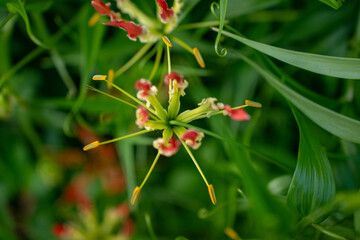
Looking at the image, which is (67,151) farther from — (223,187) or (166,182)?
(223,187)

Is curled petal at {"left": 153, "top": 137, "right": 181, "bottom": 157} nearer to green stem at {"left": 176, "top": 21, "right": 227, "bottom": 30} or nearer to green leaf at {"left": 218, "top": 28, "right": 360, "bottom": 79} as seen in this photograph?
green leaf at {"left": 218, "top": 28, "right": 360, "bottom": 79}

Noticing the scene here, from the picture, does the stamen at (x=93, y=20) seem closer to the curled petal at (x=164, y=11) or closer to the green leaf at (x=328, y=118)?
the curled petal at (x=164, y=11)

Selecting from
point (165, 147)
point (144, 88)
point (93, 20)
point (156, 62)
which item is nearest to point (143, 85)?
point (144, 88)

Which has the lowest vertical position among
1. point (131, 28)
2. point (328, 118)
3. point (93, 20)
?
point (328, 118)

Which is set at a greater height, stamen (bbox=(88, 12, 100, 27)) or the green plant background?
stamen (bbox=(88, 12, 100, 27))

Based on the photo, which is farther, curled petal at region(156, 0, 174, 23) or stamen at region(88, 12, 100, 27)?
stamen at region(88, 12, 100, 27)

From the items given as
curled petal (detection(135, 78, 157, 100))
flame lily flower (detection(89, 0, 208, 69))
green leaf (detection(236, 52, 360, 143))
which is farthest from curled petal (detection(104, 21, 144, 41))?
green leaf (detection(236, 52, 360, 143))

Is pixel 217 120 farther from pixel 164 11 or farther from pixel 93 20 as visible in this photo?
pixel 93 20

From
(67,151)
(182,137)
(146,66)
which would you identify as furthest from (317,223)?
(67,151)
